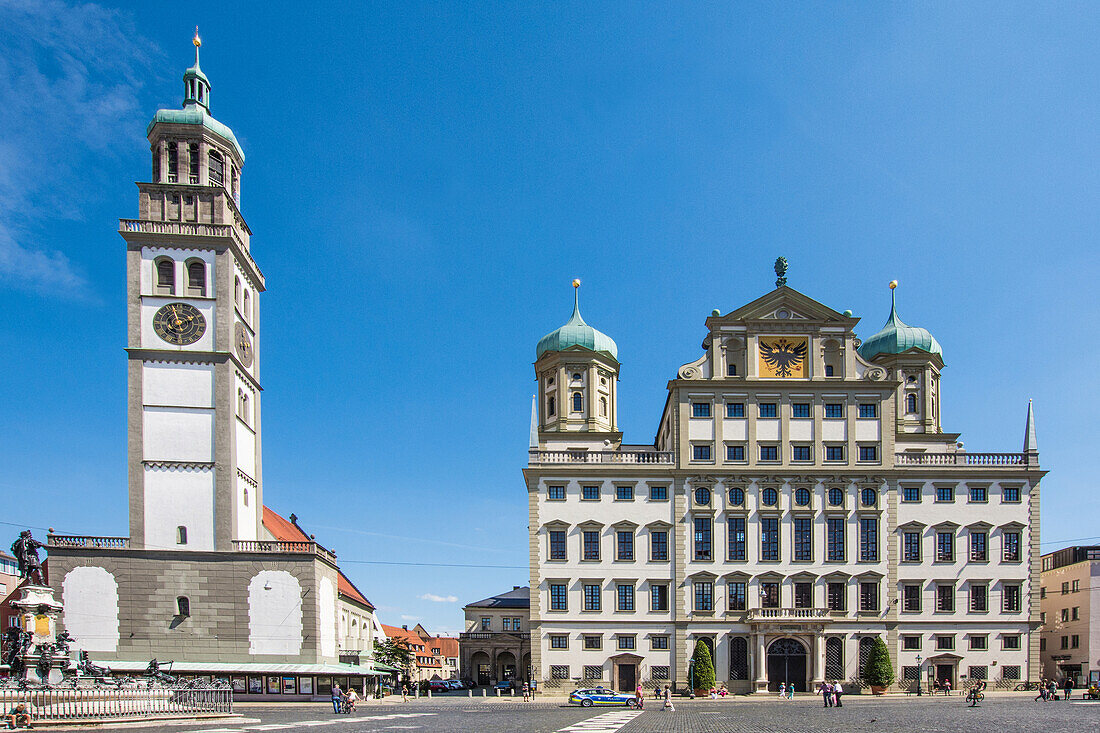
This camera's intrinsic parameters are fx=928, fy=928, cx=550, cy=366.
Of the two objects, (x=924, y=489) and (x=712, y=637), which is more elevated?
(x=924, y=489)

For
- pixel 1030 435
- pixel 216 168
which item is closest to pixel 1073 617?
pixel 1030 435

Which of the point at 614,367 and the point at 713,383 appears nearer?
the point at 713,383

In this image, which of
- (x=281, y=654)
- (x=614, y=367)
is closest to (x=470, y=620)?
(x=614, y=367)

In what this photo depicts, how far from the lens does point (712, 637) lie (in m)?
57.9

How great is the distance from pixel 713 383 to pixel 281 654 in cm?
3074

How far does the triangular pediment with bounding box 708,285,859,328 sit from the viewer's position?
200 feet

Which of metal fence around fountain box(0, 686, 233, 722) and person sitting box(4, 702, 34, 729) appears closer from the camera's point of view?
person sitting box(4, 702, 34, 729)

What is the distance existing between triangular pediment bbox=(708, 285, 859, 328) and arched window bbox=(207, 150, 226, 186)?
32150mm

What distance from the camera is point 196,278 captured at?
5419 centimetres

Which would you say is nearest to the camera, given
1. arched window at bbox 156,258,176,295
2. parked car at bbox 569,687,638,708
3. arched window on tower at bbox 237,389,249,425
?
parked car at bbox 569,687,638,708

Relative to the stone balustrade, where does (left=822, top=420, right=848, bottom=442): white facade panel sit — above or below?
above

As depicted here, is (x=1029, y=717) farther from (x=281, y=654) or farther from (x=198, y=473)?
(x=198, y=473)

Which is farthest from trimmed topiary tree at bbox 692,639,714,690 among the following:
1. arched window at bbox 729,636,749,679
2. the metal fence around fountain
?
the metal fence around fountain

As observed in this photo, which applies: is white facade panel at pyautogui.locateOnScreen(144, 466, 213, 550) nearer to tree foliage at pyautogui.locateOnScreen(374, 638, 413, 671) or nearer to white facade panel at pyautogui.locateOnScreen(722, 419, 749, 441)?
white facade panel at pyautogui.locateOnScreen(722, 419, 749, 441)
